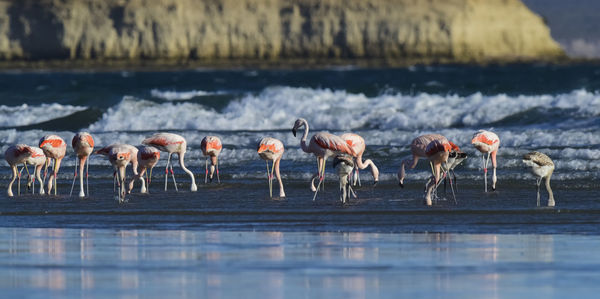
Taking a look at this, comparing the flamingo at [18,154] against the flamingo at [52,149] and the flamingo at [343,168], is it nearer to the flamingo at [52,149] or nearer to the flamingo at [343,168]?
the flamingo at [52,149]

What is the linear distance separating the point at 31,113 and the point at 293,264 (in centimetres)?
2842

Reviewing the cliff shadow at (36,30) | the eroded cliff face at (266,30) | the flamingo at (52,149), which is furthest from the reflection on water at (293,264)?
the cliff shadow at (36,30)

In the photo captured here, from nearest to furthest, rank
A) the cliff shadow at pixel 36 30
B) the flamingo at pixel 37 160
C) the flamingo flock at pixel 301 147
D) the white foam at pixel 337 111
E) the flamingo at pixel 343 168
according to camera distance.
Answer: the flamingo at pixel 343 168 → the flamingo flock at pixel 301 147 → the flamingo at pixel 37 160 → the white foam at pixel 337 111 → the cliff shadow at pixel 36 30

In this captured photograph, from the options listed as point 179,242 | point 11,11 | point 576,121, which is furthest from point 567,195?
point 11,11

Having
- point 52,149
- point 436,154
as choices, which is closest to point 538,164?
point 436,154

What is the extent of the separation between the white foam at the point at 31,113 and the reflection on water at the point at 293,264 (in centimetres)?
2426

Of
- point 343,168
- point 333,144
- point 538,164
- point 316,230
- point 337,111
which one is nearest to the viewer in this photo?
point 316,230

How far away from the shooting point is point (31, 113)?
38.0m

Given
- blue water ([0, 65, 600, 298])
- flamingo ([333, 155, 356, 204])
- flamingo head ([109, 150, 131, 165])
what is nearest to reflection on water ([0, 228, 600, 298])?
blue water ([0, 65, 600, 298])

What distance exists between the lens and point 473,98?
35.6 meters

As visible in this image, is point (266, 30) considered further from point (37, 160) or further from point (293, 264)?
point (293, 264)

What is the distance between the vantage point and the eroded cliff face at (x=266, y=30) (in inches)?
4705

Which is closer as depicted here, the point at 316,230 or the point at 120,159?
the point at 316,230

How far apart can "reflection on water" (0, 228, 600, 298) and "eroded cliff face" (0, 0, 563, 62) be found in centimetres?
10577
